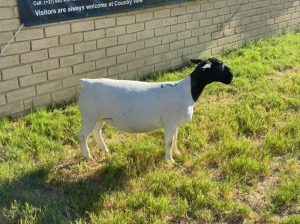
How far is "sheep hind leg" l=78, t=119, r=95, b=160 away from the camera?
426 cm

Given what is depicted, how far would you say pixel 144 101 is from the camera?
4129 millimetres

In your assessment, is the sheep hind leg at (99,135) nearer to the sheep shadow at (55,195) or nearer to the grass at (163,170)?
the grass at (163,170)

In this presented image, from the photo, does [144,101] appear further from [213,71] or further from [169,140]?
[213,71]

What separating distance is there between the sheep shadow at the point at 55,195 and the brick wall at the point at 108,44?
177 cm

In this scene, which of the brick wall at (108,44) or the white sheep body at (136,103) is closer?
the white sheep body at (136,103)

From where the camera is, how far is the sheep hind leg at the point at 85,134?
14.0 feet

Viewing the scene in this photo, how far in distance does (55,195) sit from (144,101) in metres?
1.24

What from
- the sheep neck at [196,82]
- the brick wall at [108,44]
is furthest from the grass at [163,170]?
the sheep neck at [196,82]

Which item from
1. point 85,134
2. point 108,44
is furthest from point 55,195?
point 108,44

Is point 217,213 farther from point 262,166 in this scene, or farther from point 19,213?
point 19,213

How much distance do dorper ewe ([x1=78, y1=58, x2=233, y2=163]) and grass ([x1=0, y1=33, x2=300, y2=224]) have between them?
0.48m

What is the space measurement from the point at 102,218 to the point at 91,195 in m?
0.41

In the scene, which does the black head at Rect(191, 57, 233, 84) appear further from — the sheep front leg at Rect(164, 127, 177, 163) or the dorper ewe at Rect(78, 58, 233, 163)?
the sheep front leg at Rect(164, 127, 177, 163)

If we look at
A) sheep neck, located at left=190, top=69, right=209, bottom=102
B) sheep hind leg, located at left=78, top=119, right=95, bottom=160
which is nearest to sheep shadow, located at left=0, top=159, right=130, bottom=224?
sheep hind leg, located at left=78, top=119, right=95, bottom=160
